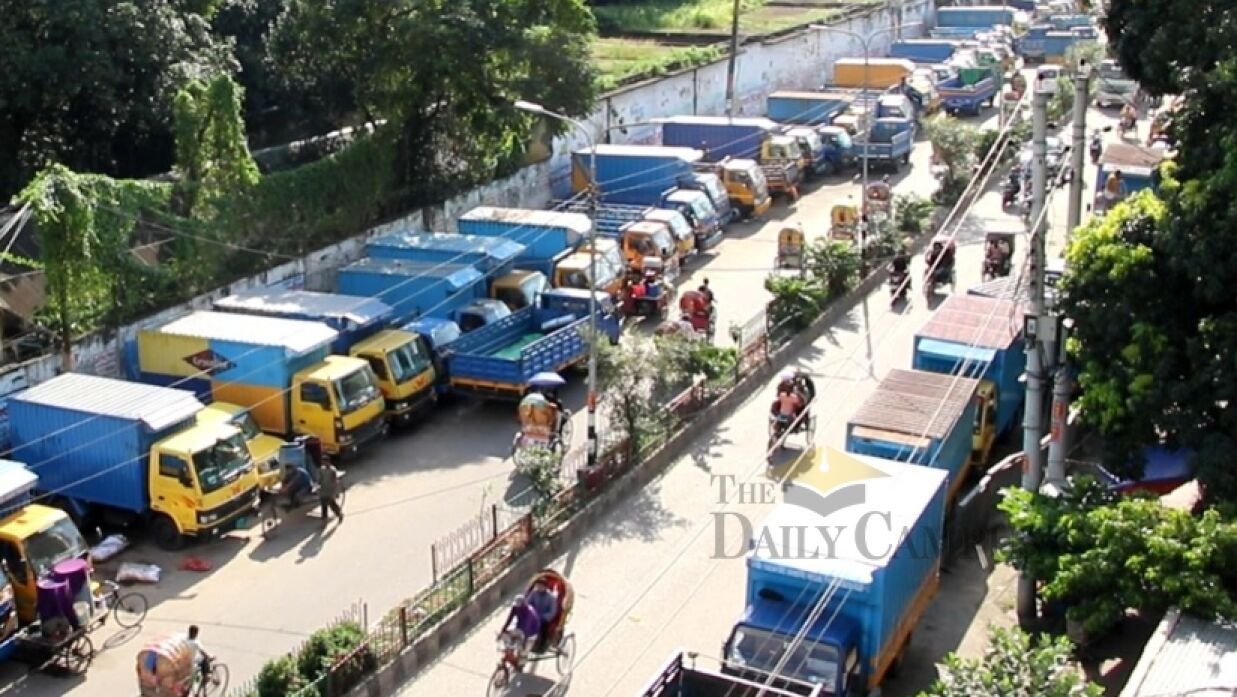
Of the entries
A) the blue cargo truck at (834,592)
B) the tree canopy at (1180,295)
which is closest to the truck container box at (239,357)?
the blue cargo truck at (834,592)

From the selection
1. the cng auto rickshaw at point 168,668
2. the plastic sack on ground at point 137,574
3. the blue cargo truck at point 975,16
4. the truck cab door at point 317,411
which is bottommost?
the plastic sack on ground at point 137,574

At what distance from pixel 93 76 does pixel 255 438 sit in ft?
35.4

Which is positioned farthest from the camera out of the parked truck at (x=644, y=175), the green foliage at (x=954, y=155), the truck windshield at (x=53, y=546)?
the green foliage at (x=954, y=155)

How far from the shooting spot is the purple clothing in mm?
15438

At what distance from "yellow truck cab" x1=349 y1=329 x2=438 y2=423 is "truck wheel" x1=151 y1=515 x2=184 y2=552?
4.66m

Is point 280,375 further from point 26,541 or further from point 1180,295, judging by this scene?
point 1180,295

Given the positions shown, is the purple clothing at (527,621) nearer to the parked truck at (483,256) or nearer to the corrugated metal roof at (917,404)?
the corrugated metal roof at (917,404)

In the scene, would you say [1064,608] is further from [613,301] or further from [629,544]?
[613,301]

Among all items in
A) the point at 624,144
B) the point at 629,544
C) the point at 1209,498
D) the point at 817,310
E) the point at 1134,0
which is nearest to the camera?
the point at 1209,498

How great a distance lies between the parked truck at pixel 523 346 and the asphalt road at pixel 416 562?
0.73m

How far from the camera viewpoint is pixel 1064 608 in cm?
1636

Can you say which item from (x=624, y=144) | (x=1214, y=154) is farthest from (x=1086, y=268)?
(x=624, y=144)

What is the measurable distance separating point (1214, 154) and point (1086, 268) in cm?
198

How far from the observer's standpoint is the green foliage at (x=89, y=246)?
21906 millimetres
